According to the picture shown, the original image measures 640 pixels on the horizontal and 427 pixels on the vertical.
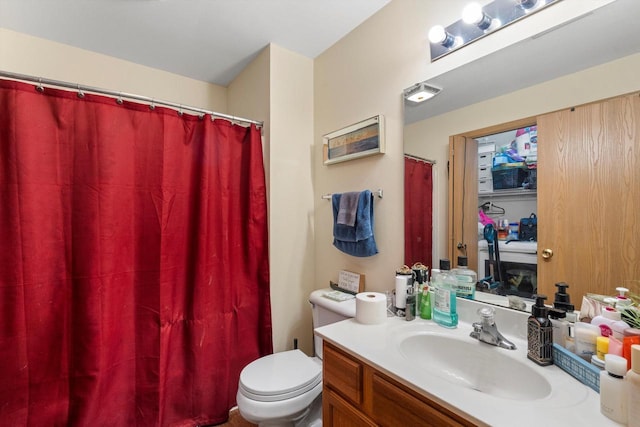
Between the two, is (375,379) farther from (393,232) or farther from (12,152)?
(12,152)

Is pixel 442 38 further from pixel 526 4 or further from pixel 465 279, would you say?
pixel 465 279

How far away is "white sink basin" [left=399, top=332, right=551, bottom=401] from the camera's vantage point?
82 cm

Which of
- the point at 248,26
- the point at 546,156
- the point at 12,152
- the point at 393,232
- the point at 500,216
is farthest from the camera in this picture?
the point at 248,26

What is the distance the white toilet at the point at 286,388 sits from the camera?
1.24 metres

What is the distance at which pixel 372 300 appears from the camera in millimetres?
1167

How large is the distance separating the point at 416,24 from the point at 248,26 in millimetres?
962

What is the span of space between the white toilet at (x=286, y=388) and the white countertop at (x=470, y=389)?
0.31 m

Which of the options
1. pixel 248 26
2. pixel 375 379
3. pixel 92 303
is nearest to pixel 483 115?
pixel 375 379

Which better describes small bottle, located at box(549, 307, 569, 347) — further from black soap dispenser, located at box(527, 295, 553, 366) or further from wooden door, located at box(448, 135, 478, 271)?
wooden door, located at box(448, 135, 478, 271)

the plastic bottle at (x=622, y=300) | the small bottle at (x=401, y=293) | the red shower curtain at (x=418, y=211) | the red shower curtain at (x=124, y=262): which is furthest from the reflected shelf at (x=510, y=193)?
the red shower curtain at (x=124, y=262)

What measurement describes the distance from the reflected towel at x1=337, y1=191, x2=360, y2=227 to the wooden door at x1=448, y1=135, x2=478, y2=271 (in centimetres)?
48

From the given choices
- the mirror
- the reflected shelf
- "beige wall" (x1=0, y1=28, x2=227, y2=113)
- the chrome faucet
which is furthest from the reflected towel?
"beige wall" (x1=0, y1=28, x2=227, y2=113)

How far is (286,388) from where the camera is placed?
1.27 meters

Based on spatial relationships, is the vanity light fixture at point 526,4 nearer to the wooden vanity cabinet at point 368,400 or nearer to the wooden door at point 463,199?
the wooden door at point 463,199
